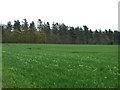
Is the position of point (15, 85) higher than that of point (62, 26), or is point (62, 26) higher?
point (62, 26)

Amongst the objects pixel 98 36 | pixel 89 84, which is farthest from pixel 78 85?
pixel 98 36

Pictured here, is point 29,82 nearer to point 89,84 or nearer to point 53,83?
point 53,83

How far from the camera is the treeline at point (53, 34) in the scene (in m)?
116

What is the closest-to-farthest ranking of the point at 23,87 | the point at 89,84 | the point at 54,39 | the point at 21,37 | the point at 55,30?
the point at 23,87 < the point at 89,84 < the point at 21,37 < the point at 54,39 < the point at 55,30

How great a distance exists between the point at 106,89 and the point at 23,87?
10.5 feet

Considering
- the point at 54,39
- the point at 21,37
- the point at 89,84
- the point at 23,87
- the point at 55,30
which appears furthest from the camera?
the point at 55,30

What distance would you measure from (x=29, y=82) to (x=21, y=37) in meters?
109

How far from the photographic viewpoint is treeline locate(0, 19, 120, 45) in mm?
116312

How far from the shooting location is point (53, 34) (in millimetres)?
130875

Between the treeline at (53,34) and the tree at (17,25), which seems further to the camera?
the tree at (17,25)

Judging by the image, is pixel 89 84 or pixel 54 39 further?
pixel 54 39

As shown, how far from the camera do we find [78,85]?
27.4 ft

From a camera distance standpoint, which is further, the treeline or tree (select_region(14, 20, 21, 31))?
tree (select_region(14, 20, 21, 31))

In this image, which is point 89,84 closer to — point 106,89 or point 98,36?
point 106,89
